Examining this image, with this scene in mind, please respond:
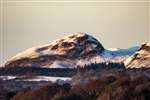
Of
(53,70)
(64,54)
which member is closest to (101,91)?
(53,70)

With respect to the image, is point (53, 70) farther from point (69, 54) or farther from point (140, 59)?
point (140, 59)

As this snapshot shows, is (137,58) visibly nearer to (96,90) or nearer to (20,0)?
(96,90)

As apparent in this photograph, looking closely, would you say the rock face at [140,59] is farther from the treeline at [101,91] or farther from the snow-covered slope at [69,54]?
the treeline at [101,91]

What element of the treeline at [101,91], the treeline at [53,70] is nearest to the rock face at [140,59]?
the treeline at [53,70]

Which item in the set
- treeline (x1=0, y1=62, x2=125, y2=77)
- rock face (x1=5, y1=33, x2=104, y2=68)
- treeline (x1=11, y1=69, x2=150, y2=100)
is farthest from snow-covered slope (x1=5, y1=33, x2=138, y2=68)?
treeline (x1=11, y1=69, x2=150, y2=100)

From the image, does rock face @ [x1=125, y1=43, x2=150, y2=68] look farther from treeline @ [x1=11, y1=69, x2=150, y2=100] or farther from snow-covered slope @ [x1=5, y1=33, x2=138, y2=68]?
treeline @ [x1=11, y1=69, x2=150, y2=100]

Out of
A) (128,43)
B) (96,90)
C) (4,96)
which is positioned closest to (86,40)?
(128,43)
